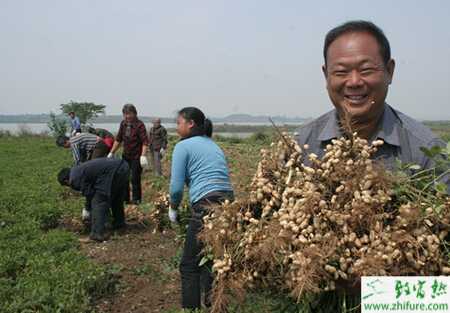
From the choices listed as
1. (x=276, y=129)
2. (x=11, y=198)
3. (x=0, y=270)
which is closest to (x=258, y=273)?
(x=276, y=129)

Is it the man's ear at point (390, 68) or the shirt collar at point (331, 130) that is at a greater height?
the man's ear at point (390, 68)

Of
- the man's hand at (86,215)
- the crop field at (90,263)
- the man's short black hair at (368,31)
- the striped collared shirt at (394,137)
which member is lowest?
the crop field at (90,263)

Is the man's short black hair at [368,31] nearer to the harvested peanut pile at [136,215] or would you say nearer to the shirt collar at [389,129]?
the shirt collar at [389,129]

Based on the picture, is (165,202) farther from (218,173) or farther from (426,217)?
(426,217)

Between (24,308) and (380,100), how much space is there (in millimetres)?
3469

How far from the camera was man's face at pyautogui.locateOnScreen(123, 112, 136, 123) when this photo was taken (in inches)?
298

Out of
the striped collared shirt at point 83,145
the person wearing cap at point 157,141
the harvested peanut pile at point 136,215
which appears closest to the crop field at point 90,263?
the harvested peanut pile at point 136,215

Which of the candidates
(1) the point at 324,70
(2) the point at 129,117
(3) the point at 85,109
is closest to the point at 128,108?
(2) the point at 129,117

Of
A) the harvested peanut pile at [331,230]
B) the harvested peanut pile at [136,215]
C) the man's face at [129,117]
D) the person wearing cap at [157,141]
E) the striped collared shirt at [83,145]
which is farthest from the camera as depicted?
the person wearing cap at [157,141]

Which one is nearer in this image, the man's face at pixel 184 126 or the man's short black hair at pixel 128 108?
the man's face at pixel 184 126

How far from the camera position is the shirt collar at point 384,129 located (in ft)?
6.39

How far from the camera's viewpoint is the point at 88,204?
6520 mm

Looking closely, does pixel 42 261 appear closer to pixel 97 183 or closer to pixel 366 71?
pixel 97 183

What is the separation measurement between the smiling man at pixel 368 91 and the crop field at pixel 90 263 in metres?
0.38
